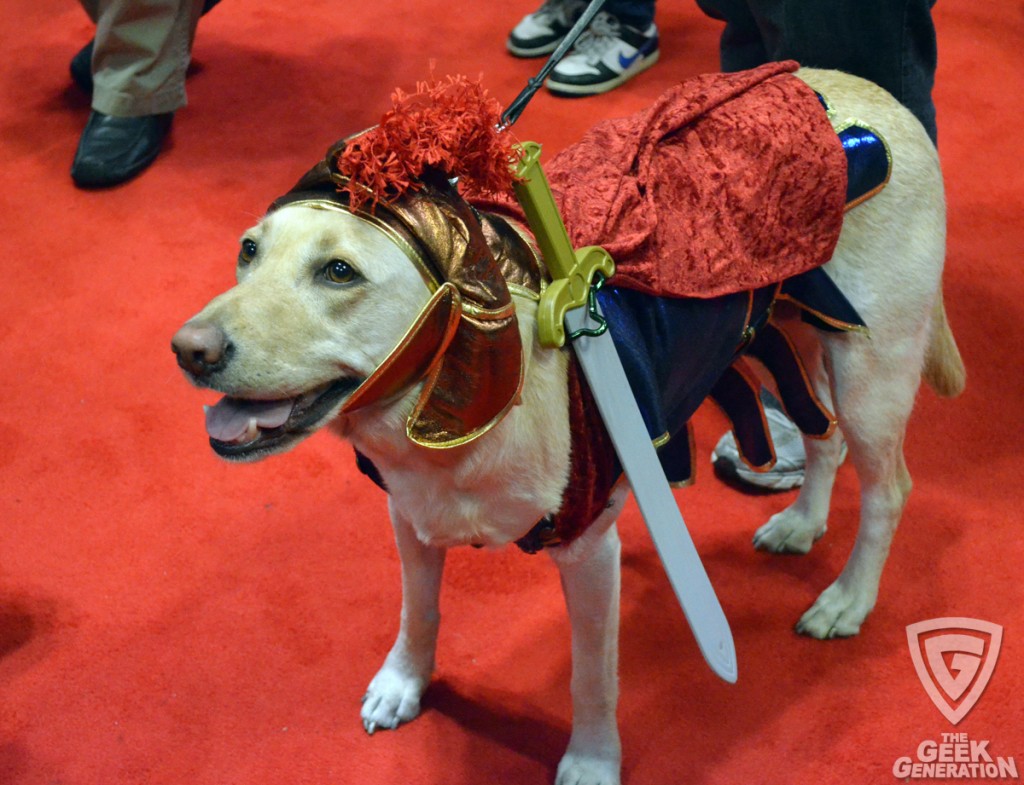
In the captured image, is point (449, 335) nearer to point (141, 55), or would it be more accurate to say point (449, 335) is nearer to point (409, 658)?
point (409, 658)

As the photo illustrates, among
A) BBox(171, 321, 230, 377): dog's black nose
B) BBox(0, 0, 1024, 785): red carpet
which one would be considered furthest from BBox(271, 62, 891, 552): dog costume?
BBox(0, 0, 1024, 785): red carpet

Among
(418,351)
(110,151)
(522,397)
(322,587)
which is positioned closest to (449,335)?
(418,351)

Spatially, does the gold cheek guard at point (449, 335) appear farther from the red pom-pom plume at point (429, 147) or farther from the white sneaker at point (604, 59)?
the white sneaker at point (604, 59)

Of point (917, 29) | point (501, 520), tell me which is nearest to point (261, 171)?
point (917, 29)

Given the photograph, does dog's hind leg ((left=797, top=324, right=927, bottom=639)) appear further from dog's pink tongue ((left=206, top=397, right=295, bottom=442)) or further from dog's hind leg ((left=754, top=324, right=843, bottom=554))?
dog's pink tongue ((left=206, top=397, right=295, bottom=442))

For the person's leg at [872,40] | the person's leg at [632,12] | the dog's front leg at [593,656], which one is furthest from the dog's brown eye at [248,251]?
the person's leg at [632,12]

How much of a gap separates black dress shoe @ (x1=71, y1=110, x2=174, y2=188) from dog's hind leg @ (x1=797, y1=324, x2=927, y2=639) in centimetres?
223

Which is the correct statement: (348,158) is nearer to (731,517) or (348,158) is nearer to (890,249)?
(890,249)

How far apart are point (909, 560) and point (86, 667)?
150 cm

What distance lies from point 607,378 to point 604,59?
2.40 meters

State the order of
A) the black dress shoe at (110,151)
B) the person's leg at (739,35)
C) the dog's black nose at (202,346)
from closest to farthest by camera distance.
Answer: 1. the dog's black nose at (202,346)
2. the person's leg at (739,35)
3. the black dress shoe at (110,151)

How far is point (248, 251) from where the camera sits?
110 cm

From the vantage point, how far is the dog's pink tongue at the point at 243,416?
1057 mm

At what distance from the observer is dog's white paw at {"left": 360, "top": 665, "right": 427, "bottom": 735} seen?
1688 millimetres
